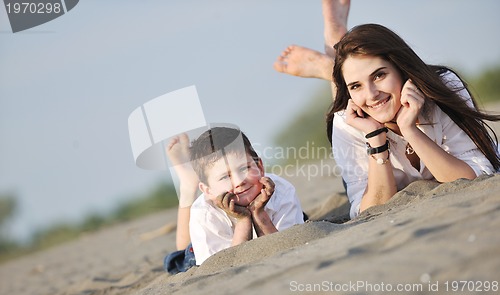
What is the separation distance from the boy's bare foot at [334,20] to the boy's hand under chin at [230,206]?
78.7 inches

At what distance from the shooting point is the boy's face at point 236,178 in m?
3.61

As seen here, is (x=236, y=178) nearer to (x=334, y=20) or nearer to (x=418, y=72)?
(x=418, y=72)

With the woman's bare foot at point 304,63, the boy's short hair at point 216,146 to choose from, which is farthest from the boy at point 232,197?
the woman's bare foot at point 304,63

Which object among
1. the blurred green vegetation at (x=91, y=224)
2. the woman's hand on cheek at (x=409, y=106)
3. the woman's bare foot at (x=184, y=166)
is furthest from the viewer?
the blurred green vegetation at (x=91, y=224)

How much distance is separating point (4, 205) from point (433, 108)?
10778 mm

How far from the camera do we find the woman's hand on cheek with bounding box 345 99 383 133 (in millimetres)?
3604

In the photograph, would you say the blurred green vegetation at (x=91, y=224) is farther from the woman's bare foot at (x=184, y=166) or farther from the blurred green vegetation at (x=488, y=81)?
the blurred green vegetation at (x=488, y=81)

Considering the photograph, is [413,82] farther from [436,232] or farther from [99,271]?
[99,271]

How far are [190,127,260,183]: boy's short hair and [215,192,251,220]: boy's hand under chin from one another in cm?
26

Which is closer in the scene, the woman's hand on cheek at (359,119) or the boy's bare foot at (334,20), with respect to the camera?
the woman's hand on cheek at (359,119)

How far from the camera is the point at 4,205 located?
1286 cm

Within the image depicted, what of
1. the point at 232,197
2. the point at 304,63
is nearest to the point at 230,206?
the point at 232,197

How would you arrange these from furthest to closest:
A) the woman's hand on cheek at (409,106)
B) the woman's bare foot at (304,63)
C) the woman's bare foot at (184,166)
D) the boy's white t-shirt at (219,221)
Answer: the woman's bare foot at (304,63)
the woman's bare foot at (184,166)
the boy's white t-shirt at (219,221)
the woman's hand on cheek at (409,106)

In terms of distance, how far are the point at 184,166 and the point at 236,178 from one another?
866 millimetres
